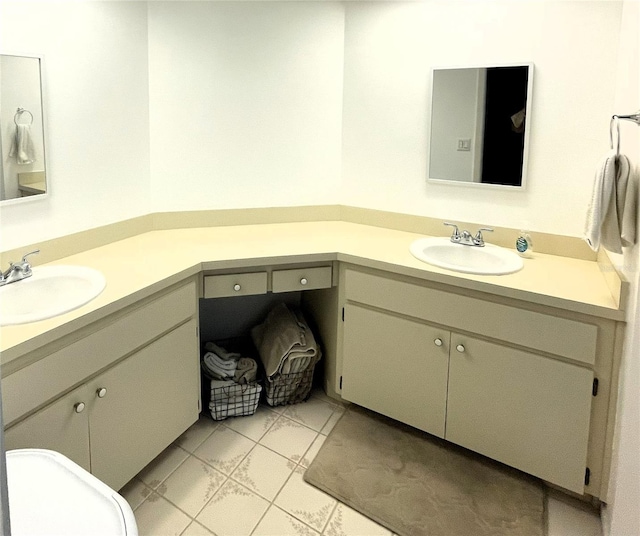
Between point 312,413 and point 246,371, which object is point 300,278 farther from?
point 312,413

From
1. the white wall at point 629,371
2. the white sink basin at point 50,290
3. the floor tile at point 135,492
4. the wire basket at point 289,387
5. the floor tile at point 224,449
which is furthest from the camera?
the wire basket at point 289,387

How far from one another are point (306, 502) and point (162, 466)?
0.60 meters

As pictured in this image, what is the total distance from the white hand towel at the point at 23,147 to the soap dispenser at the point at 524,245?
6.24ft

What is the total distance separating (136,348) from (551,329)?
1405 millimetres

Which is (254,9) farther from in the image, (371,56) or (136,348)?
(136,348)

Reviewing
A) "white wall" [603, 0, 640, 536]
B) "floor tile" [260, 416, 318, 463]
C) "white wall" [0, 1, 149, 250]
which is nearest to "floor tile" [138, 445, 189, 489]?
"floor tile" [260, 416, 318, 463]

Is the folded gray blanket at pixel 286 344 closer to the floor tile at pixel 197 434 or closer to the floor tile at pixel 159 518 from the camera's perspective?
the floor tile at pixel 197 434

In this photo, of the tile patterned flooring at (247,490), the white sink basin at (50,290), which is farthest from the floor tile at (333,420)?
the white sink basin at (50,290)

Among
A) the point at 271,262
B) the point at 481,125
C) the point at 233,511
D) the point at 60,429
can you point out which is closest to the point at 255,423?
the point at 233,511

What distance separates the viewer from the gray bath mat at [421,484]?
180cm

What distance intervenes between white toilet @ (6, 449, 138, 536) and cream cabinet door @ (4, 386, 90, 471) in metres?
0.18

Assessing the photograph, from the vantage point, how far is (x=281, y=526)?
5.87 ft

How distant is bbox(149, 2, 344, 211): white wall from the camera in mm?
2350

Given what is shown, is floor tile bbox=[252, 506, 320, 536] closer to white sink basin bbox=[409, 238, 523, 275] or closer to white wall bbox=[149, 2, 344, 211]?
white sink basin bbox=[409, 238, 523, 275]
